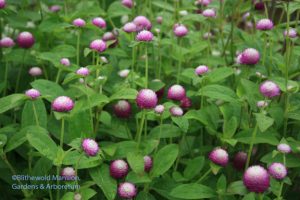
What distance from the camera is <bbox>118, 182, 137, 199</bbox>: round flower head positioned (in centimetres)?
183

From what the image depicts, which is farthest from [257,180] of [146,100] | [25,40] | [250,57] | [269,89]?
[25,40]

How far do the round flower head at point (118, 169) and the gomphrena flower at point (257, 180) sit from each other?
0.51m

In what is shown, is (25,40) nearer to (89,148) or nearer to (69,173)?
(69,173)

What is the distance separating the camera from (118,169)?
6.21ft

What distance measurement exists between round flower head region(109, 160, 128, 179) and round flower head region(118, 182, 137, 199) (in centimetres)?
5

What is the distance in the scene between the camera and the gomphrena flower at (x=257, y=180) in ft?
5.49

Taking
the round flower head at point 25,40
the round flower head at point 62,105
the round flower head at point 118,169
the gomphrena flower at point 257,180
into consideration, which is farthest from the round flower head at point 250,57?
the round flower head at point 25,40

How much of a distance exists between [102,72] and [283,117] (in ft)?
3.10

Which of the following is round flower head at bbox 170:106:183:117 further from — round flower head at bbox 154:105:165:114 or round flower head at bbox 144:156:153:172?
round flower head at bbox 144:156:153:172

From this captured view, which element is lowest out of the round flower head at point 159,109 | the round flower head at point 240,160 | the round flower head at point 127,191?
the round flower head at point 240,160

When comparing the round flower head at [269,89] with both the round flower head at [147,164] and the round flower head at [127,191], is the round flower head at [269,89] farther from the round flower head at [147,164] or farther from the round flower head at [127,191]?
the round flower head at [127,191]

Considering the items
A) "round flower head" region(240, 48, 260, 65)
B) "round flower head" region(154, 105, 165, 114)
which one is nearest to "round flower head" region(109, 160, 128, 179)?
"round flower head" region(154, 105, 165, 114)

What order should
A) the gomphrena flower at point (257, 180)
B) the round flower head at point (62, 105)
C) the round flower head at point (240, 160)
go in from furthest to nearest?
the round flower head at point (240, 160) → the round flower head at point (62, 105) → the gomphrena flower at point (257, 180)

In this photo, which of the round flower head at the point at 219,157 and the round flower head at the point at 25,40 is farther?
the round flower head at the point at 25,40
